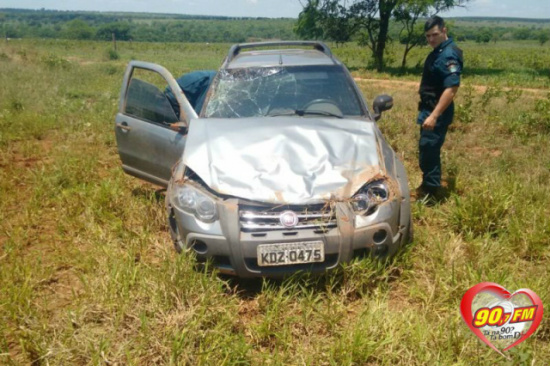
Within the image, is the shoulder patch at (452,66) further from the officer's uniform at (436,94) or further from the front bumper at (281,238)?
the front bumper at (281,238)

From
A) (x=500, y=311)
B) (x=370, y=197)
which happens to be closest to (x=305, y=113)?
(x=370, y=197)

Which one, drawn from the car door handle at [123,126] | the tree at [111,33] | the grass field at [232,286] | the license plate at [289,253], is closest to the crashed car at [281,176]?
the license plate at [289,253]

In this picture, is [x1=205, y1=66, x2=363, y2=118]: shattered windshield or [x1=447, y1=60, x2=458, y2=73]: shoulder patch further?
[x1=447, y1=60, x2=458, y2=73]: shoulder patch

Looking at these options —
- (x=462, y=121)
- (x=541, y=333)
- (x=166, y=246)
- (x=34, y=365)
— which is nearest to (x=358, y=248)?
(x=541, y=333)

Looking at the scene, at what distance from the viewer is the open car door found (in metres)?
3.80

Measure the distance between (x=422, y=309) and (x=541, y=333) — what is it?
2.12 ft

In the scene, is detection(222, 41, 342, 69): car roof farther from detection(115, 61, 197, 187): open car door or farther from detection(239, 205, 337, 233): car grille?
detection(239, 205, 337, 233): car grille

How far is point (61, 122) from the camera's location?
812cm

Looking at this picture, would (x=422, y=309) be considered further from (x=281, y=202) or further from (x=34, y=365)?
(x=34, y=365)

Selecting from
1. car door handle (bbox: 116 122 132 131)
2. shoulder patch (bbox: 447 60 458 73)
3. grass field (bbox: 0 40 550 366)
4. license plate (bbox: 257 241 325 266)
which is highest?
shoulder patch (bbox: 447 60 458 73)

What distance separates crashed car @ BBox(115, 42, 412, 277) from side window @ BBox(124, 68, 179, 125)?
51mm

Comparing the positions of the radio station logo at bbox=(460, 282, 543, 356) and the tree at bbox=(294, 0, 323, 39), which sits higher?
the tree at bbox=(294, 0, 323, 39)

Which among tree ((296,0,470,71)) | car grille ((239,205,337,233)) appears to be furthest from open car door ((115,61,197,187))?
tree ((296,0,470,71))

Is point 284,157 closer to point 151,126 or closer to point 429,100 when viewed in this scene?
point 151,126
